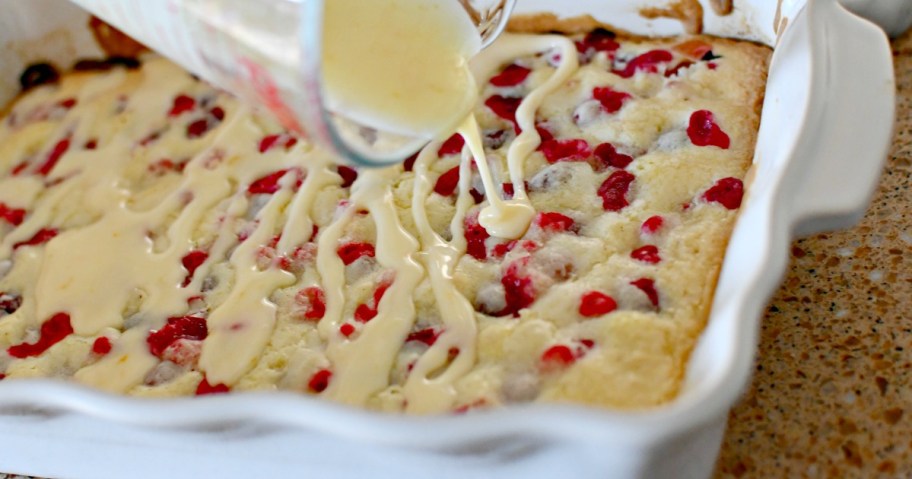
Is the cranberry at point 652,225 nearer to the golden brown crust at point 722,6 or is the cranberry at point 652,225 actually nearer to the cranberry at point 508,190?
the cranberry at point 508,190

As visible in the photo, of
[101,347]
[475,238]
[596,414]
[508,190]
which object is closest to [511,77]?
[508,190]

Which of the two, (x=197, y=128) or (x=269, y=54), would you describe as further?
(x=197, y=128)

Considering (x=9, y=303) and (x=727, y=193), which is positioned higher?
(x=727, y=193)

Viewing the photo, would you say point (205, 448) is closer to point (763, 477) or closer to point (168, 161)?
point (763, 477)

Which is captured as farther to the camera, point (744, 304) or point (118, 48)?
point (118, 48)

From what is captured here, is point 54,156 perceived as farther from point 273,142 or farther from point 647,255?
point 647,255

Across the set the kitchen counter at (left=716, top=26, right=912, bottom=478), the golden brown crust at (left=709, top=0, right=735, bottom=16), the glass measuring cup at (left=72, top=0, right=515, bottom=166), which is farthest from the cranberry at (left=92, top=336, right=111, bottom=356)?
the golden brown crust at (left=709, top=0, right=735, bottom=16)

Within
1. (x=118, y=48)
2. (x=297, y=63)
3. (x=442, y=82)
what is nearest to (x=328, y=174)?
(x=442, y=82)

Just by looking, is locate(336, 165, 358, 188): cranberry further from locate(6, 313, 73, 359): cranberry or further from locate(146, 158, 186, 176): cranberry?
locate(6, 313, 73, 359): cranberry
